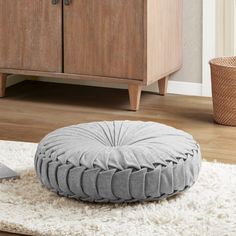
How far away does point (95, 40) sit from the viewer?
14.0ft

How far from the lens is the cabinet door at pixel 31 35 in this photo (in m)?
4.34

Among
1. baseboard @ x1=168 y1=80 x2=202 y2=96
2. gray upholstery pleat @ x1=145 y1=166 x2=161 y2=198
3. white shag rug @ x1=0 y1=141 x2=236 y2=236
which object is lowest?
white shag rug @ x1=0 y1=141 x2=236 y2=236

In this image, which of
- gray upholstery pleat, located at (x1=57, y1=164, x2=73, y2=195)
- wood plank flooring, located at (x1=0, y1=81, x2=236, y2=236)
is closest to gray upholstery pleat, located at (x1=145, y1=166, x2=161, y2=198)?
gray upholstery pleat, located at (x1=57, y1=164, x2=73, y2=195)

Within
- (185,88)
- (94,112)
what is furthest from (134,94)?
(185,88)

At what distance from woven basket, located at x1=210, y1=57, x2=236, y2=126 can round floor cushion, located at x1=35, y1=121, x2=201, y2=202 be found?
1.05 metres

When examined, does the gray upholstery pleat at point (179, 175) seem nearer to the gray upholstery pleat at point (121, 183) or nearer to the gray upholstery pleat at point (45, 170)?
the gray upholstery pleat at point (121, 183)

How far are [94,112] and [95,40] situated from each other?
1.27 feet

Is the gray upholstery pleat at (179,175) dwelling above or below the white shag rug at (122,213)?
above

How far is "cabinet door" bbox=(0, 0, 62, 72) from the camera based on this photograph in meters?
4.34

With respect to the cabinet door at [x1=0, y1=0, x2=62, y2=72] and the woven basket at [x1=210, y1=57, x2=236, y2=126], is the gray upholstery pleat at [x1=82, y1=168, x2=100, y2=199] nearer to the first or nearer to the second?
the woven basket at [x1=210, y1=57, x2=236, y2=126]

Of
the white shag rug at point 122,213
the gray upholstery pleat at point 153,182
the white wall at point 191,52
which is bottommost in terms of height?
the white shag rug at point 122,213

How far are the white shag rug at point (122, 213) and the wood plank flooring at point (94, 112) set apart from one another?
21.7 inches

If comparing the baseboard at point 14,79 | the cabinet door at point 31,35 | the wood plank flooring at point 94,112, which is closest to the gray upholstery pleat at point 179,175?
the wood plank flooring at point 94,112

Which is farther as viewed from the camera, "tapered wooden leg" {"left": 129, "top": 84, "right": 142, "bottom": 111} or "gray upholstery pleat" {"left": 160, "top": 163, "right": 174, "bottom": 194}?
"tapered wooden leg" {"left": 129, "top": 84, "right": 142, "bottom": 111}
